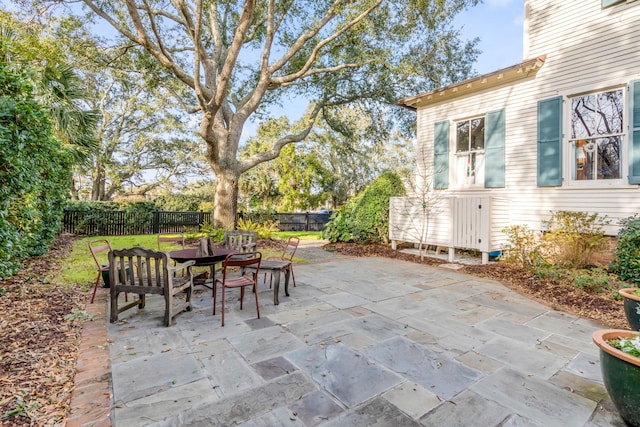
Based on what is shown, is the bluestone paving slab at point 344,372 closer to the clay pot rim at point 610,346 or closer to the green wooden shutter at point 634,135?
the clay pot rim at point 610,346

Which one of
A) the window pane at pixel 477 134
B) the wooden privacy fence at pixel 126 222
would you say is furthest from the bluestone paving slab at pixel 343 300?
the wooden privacy fence at pixel 126 222

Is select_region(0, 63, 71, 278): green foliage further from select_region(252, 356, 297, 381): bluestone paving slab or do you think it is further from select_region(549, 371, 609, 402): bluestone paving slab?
select_region(549, 371, 609, 402): bluestone paving slab

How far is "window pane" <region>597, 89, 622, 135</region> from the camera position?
5.93m

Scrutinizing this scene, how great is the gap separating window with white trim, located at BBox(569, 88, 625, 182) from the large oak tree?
3.93 meters

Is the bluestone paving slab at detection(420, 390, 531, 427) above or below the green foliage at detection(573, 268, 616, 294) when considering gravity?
below

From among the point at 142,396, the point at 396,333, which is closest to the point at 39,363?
the point at 142,396

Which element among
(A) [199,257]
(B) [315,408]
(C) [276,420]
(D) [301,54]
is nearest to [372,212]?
(A) [199,257]

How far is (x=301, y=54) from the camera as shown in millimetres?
11094

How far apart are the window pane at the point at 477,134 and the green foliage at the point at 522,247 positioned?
238cm

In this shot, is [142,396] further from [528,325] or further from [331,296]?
[528,325]

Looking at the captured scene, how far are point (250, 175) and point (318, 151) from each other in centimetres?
601

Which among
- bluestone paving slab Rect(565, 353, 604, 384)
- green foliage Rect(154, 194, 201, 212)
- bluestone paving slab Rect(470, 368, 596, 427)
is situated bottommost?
bluestone paving slab Rect(565, 353, 604, 384)

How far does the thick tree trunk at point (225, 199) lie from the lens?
10.0m

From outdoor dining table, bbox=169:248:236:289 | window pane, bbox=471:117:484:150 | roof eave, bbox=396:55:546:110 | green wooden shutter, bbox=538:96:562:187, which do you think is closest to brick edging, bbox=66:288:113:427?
outdoor dining table, bbox=169:248:236:289
